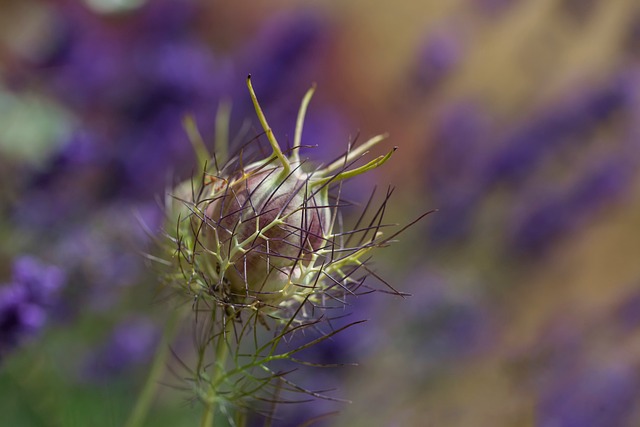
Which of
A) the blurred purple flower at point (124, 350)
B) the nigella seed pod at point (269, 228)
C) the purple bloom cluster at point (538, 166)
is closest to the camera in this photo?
the nigella seed pod at point (269, 228)

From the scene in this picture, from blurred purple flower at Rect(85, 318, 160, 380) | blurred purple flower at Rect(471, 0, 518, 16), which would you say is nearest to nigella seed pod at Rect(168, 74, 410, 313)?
blurred purple flower at Rect(85, 318, 160, 380)

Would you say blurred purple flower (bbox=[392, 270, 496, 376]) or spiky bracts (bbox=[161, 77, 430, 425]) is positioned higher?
blurred purple flower (bbox=[392, 270, 496, 376])

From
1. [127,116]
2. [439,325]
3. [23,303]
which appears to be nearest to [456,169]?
[439,325]

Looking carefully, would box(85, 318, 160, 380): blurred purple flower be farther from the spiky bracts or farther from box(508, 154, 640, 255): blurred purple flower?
box(508, 154, 640, 255): blurred purple flower

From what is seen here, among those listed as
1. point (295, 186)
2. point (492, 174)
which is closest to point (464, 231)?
point (492, 174)

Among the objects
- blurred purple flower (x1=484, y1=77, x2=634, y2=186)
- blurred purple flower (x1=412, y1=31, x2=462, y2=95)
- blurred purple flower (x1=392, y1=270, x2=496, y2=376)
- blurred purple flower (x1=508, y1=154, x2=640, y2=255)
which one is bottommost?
blurred purple flower (x1=392, y1=270, x2=496, y2=376)

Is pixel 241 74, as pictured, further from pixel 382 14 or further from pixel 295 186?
pixel 382 14

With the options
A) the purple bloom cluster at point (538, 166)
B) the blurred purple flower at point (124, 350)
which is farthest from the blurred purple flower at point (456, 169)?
the blurred purple flower at point (124, 350)

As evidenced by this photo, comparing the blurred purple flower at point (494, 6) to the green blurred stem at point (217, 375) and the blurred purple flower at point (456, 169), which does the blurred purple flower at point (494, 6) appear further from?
the green blurred stem at point (217, 375)
